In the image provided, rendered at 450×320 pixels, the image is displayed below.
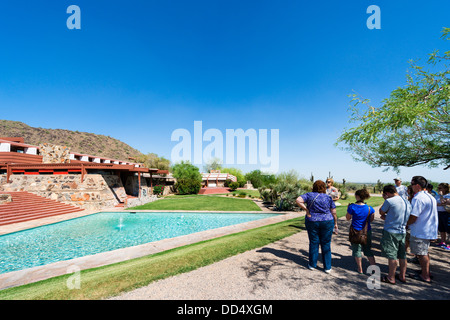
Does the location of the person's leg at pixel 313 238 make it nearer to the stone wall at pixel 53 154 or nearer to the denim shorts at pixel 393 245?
the denim shorts at pixel 393 245

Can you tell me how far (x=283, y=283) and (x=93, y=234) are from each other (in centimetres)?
987

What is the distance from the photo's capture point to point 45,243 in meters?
7.94

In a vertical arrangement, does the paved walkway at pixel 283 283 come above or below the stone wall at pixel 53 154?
below

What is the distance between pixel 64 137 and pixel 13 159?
47795 millimetres

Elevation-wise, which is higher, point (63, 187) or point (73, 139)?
point (73, 139)

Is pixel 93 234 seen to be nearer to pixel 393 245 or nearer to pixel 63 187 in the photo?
pixel 63 187

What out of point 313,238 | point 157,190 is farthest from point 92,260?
point 157,190

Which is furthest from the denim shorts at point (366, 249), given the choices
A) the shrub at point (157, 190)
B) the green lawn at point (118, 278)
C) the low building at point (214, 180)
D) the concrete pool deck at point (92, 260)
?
the low building at point (214, 180)

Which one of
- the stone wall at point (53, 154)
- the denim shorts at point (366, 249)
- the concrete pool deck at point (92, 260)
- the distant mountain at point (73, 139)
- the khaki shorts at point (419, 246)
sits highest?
the distant mountain at point (73, 139)

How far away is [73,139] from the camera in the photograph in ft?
182

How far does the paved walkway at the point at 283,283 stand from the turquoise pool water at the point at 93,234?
5.56m

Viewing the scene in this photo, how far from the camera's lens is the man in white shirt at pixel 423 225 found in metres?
3.41

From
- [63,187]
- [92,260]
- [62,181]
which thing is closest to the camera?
[92,260]
